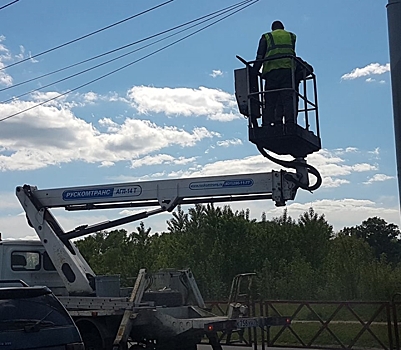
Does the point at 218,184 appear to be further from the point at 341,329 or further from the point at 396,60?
the point at 341,329

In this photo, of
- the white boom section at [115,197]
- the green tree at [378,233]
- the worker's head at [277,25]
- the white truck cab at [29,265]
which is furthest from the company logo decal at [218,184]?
the green tree at [378,233]

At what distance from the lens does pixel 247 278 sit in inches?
509

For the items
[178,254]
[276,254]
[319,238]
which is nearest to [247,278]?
[178,254]

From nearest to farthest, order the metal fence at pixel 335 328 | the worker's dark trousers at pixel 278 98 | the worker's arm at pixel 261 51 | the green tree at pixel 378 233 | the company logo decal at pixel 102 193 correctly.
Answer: the worker's dark trousers at pixel 278 98
the worker's arm at pixel 261 51
the company logo decal at pixel 102 193
the metal fence at pixel 335 328
the green tree at pixel 378 233

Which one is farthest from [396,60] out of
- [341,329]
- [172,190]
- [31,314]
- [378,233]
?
[378,233]

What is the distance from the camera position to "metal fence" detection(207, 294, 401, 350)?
49.0 ft

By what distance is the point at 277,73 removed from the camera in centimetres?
1090

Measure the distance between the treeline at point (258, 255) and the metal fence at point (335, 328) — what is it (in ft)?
24.4

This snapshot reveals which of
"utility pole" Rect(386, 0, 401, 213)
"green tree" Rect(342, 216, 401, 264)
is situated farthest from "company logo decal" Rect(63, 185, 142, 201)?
"green tree" Rect(342, 216, 401, 264)

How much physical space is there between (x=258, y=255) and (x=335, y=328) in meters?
19.8

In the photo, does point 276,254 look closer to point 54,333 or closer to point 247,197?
point 247,197

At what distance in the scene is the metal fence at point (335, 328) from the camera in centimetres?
1493

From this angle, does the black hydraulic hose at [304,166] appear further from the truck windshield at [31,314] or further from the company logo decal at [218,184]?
the truck windshield at [31,314]

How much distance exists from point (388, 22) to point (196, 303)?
829cm
